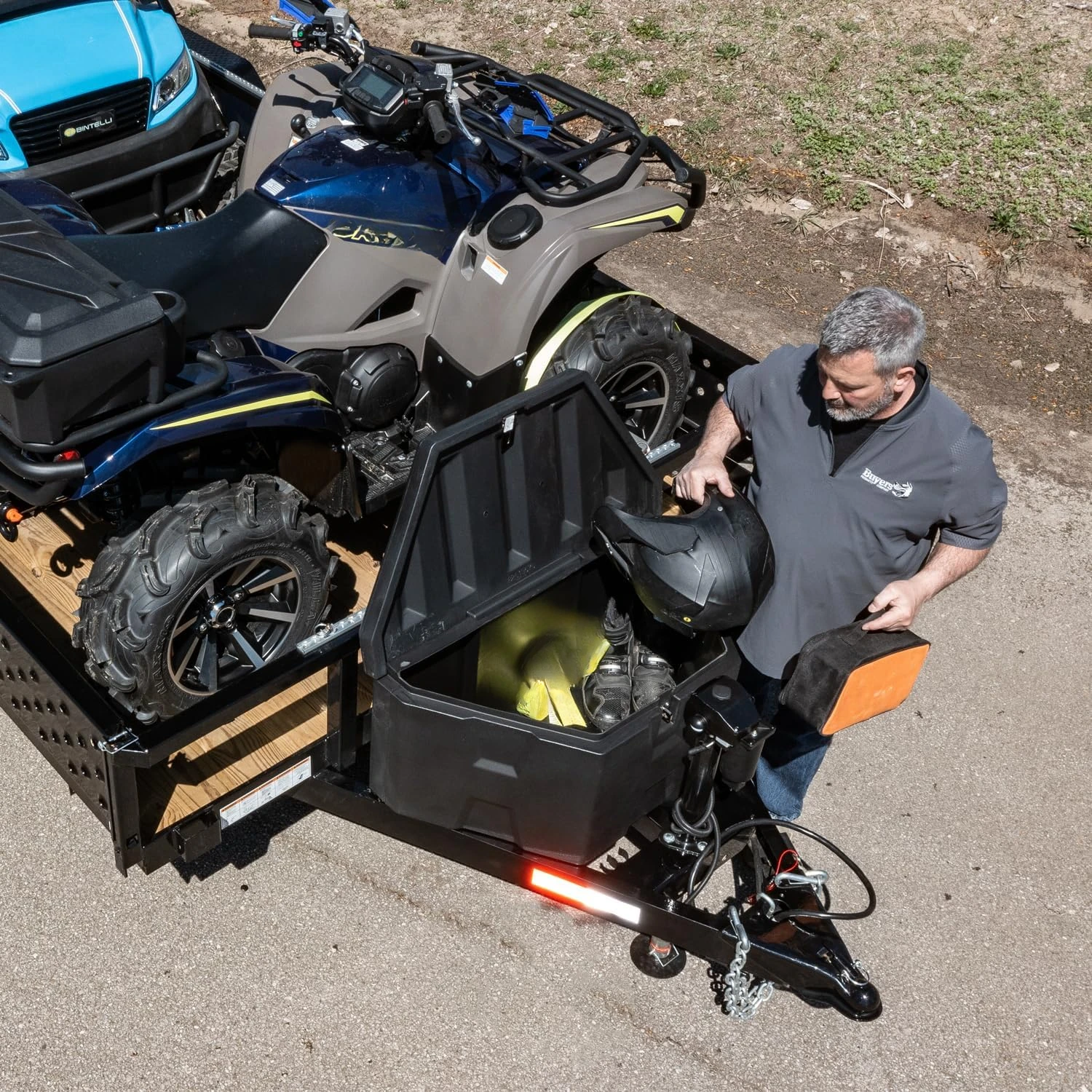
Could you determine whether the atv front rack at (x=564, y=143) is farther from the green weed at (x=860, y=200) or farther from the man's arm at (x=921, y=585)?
the green weed at (x=860, y=200)

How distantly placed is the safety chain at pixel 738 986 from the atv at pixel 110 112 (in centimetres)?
283

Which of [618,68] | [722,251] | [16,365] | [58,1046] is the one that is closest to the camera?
[16,365]

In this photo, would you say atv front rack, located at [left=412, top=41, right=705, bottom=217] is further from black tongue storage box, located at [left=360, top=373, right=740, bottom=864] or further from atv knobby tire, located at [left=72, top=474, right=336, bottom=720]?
atv knobby tire, located at [left=72, top=474, right=336, bottom=720]

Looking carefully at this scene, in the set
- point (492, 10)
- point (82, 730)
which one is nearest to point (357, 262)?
point (82, 730)

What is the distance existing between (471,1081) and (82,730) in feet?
4.17

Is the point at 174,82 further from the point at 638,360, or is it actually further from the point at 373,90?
the point at 638,360

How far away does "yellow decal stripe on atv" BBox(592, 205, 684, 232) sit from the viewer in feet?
11.4

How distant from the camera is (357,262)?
11.2ft

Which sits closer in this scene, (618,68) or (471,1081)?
(471,1081)

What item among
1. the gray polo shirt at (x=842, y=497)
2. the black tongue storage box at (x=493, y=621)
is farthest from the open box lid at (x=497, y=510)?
the gray polo shirt at (x=842, y=497)

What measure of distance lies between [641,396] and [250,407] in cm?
143

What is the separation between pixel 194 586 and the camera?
2.72 meters

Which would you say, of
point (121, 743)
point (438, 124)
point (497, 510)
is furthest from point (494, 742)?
point (438, 124)

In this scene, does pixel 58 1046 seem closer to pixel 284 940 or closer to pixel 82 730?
pixel 284 940
